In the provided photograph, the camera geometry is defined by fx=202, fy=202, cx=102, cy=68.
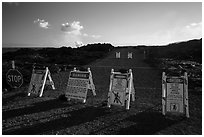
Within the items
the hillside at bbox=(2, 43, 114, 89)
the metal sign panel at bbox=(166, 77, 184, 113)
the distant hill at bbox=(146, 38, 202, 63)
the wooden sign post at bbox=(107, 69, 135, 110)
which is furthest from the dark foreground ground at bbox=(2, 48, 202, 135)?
the distant hill at bbox=(146, 38, 202, 63)

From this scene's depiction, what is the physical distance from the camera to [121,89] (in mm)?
8336

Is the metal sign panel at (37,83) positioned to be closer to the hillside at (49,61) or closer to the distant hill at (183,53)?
the hillside at (49,61)

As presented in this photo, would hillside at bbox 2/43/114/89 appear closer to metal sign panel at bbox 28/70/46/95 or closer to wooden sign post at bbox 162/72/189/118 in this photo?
metal sign panel at bbox 28/70/46/95

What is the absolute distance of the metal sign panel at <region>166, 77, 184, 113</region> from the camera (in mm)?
7465

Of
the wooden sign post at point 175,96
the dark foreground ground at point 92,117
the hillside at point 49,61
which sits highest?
the hillside at point 49,61

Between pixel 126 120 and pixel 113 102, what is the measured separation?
1408mm

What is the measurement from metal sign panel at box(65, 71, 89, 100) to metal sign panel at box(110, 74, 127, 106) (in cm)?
139

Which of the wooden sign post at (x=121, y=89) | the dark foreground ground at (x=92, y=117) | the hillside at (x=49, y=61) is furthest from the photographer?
the hillside at (x=49, y=61)

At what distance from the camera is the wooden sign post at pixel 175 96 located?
292 inches

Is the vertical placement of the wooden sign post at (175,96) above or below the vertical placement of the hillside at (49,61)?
below

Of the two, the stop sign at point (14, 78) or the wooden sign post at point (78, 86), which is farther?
the stop sign at point (14, 78)

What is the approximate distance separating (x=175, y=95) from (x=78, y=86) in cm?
426

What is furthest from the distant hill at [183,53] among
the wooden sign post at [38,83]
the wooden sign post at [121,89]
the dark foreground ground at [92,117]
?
the wooden sign post at [38,83]

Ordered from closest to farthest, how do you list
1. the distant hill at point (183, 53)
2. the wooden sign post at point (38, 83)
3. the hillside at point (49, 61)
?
1. the wooden sign post at point (38, 83)
2. the hillside at point (49, 61)
3. the distant hill at point (183, 53)
